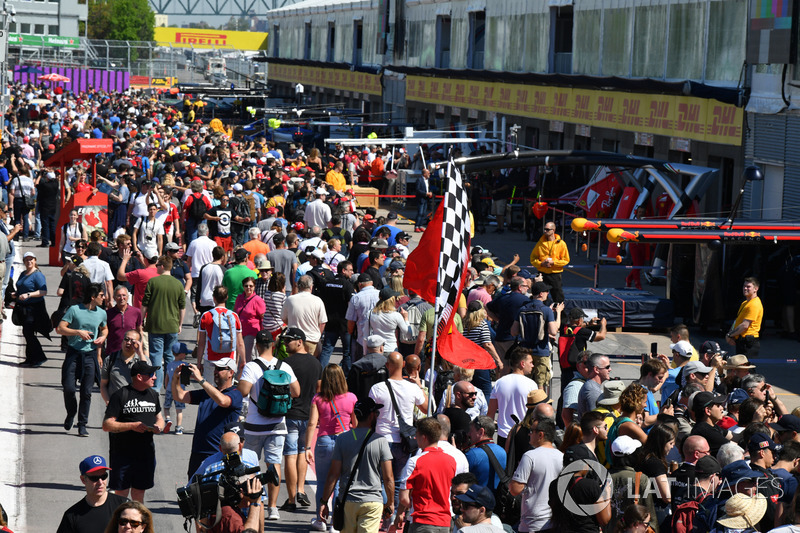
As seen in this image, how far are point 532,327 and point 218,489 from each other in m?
5.72

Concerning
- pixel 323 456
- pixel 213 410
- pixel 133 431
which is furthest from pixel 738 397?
pixel 133 431

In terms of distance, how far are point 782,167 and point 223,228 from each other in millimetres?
11101

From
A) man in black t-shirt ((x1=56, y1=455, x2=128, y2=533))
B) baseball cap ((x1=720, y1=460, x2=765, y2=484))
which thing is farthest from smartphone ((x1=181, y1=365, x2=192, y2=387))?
baseball cap ((x1=720, y1=460, x2=765, y2=484))

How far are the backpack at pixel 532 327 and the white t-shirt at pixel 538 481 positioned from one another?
4508 mm

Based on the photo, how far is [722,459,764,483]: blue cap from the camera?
7258 mm

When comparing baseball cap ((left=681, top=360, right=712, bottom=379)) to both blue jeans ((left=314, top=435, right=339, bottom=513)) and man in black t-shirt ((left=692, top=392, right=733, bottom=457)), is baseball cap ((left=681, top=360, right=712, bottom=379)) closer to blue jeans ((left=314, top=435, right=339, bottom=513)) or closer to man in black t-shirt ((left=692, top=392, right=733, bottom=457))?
man in black t-shirt ((left=692, top=392, right=733, bottom=457))

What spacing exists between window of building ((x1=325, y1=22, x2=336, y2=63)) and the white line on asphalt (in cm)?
4775

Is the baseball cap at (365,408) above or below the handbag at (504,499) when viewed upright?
above

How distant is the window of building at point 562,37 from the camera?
113 feet

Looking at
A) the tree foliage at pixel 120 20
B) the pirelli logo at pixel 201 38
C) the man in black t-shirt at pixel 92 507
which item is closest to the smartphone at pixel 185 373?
the man in black t-shirt at pixel 92 507

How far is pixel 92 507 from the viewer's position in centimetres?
711

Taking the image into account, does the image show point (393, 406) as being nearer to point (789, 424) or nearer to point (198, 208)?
point (789, 424)

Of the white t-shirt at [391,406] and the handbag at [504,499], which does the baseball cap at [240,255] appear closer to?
the white t-shirt at [391,406]

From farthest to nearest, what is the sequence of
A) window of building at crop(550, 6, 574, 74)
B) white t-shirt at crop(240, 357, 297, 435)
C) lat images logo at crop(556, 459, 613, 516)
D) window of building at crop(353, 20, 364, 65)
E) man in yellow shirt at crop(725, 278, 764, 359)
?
window of building at crop(353, 20, 364, 65) → window of building at crop(550, 6, 574, 74) → man in yellow shirt at crop(725, 278, 764, 359) → white t-shirt at crop(240, 357, 297, 435) → lat images logo at crop(556, 459, 613, 516)
